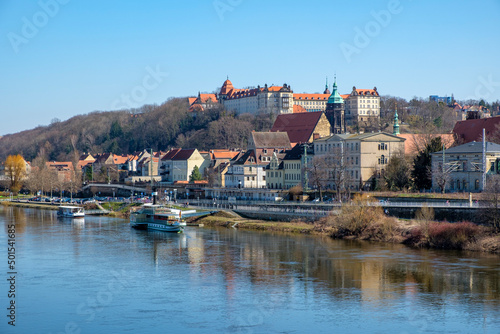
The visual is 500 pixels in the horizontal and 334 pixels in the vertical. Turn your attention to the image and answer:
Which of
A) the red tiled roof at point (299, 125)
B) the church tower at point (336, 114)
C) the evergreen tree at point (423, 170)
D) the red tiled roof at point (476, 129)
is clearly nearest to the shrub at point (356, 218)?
the evergreen tree at point (423, 170)

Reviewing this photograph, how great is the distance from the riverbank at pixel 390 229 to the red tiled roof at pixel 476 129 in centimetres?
2691

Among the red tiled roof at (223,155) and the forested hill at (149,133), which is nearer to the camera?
the red tiled roof at (223,155)

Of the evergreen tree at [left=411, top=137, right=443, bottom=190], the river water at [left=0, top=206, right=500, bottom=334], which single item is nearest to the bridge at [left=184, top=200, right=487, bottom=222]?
the river water at [left=0, top=206, right=500, bottom=334]

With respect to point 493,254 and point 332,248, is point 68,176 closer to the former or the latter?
point 332,248

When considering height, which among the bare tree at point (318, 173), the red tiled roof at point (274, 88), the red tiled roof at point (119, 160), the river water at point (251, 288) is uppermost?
the red tiled roof at point (274, 88)

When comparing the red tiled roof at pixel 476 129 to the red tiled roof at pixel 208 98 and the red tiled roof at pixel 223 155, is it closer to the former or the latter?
the red tiled roof at pixel 223 155

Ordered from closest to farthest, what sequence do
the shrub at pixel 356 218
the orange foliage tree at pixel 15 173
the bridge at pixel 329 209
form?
the bridge at pixel 329 209, the shrub at pixel 356 218, the orange foliage tree at pixel 15 173

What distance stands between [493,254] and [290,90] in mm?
115942

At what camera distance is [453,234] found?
43875 mm

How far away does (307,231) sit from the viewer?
53.0 metres

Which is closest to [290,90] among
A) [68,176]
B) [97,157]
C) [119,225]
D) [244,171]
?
[97,157]

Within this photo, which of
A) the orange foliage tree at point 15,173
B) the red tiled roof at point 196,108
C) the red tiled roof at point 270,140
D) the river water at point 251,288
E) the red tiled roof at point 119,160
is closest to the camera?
the river water at point 251,288

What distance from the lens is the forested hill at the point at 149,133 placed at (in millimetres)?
134625

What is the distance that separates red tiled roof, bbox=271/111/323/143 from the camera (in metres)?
106
